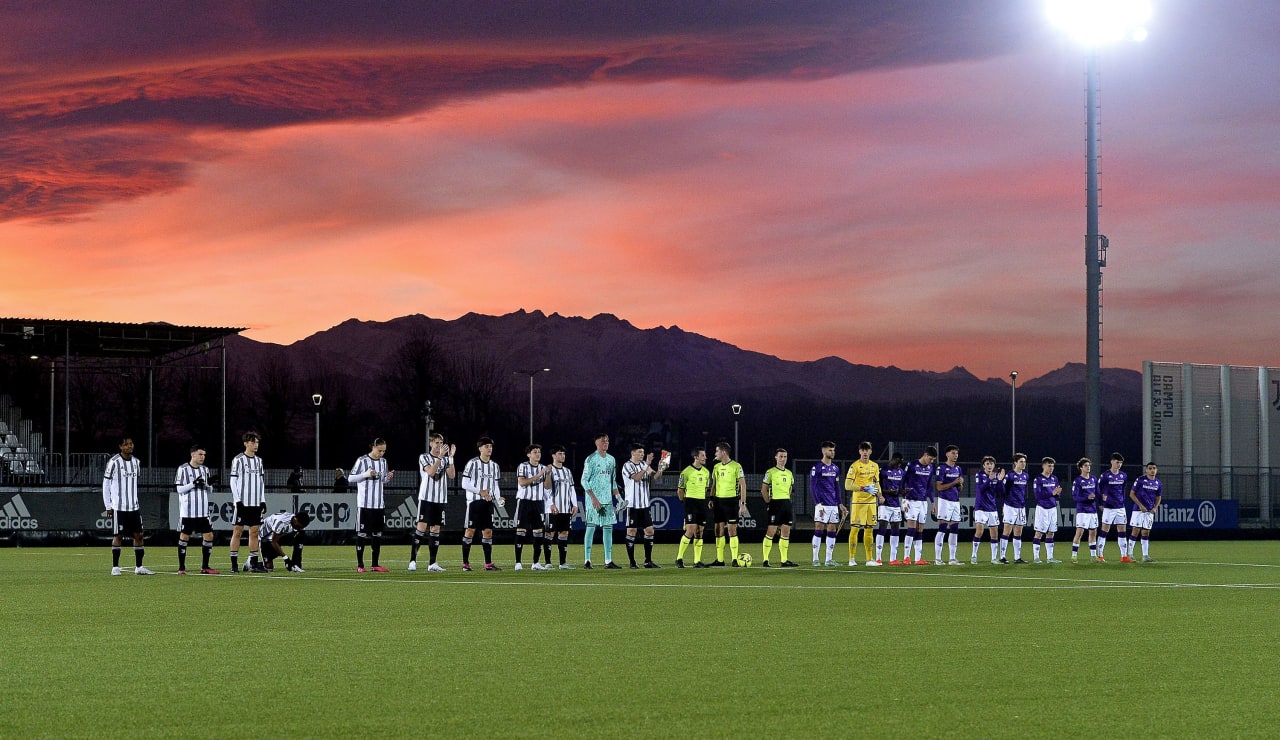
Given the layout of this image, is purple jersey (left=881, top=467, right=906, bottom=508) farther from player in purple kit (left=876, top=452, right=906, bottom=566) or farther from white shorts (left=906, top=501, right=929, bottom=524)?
white shorts (left=906, top=501, right=929, bottom=524)

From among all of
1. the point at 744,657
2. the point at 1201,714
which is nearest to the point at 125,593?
the point at 744,657

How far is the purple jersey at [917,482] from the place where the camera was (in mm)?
25234

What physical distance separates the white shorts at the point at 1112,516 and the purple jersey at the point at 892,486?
4247 mm

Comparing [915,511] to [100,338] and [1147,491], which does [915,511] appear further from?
[100,338]

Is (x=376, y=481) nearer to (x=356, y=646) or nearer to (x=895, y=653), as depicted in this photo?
(x=356, y=646)

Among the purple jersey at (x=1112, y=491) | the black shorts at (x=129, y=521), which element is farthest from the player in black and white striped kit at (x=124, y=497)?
the purple jersey at (x=1112, y=491)

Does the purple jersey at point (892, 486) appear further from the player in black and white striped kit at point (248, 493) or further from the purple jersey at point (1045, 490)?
the player in black and white striped kit at point (248, 493)

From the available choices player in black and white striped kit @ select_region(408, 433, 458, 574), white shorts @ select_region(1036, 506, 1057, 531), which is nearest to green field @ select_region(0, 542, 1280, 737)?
player in black and white striped kit @ select_region(408, 433, 458, 574)

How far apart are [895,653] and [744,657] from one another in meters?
1.19

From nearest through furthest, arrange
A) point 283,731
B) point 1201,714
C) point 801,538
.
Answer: point 283,731, point 1201,714, point 801,538

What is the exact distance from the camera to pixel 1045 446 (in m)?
166

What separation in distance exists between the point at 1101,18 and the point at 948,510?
12.7 metres

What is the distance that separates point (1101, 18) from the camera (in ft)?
103

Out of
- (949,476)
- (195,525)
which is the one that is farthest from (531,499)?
(949,476)
